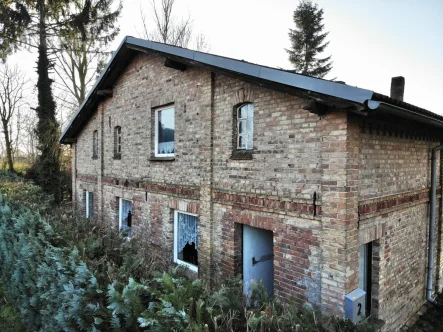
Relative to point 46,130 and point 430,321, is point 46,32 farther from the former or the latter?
point 430,321

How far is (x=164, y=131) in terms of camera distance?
8961mm

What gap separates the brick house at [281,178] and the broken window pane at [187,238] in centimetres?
4

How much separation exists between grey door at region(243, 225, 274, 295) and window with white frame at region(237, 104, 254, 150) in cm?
178

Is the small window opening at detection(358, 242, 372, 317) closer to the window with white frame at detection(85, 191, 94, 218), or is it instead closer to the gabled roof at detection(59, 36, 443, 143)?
the gabled roof at detection(59, 36, 443, 143)

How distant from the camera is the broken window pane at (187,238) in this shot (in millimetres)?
7988

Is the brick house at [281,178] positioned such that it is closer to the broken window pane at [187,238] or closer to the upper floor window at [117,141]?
the broken window pane at [187,238]

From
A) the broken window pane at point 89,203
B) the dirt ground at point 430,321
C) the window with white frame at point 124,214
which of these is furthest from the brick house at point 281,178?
the broken window pane at point 89,203

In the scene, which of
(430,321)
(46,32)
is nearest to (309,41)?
(46,32)

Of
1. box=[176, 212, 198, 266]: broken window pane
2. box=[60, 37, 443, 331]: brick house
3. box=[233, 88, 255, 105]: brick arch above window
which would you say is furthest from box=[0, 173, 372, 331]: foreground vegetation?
box=[233, 88, 255, 105]: brick arch above window

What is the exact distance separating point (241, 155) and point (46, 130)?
15926 mm

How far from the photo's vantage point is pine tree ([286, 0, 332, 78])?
27.2m

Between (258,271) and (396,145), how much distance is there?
3942 millimetres

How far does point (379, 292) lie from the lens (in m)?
5.92

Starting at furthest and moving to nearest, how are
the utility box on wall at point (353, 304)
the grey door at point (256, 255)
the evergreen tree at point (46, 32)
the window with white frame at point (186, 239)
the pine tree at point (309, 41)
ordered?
1. the pine tree at point (309, 41)
2. the evergreen tree at point (46, 32)
3. the window with white frame at point (186, 239)
4. the grey door at point (256, 255)
5. the utility box on wall at point (353, 304)
